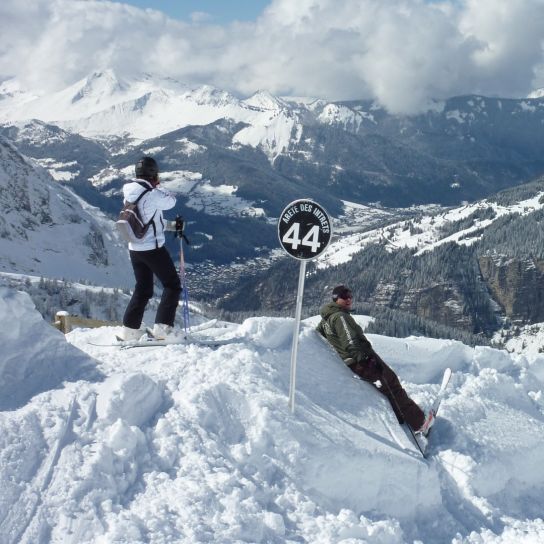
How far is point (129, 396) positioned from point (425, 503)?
14.6 feet

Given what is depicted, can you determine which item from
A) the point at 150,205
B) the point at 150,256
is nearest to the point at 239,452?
the point at 150,256

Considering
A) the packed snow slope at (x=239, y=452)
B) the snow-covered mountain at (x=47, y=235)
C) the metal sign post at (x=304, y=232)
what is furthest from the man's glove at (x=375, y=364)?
the snow-covered mountain at (x=47, y=235)

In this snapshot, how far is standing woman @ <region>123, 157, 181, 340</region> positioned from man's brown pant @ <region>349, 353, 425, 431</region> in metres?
3.68

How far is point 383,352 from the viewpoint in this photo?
39.5 feet

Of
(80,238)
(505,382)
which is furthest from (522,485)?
(80,238)

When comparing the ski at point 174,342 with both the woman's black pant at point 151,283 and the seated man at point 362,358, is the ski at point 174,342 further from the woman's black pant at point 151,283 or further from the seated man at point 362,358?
the seated man at point 362,358

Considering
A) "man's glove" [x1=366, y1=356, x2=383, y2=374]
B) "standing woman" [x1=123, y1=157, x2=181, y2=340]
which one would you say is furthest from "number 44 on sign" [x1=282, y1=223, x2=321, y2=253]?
"man's glove" [x1=366, y1=356, x2=383, y2=374]

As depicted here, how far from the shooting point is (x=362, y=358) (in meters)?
10.4

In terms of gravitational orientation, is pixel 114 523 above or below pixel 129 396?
below

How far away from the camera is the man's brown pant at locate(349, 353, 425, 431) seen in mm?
9883

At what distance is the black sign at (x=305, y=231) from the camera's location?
9.34m

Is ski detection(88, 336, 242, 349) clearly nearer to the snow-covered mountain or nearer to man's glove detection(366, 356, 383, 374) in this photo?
man's glove detection(366, 356, 383, 374)

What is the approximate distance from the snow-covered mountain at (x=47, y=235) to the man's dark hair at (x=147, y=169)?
454 ft

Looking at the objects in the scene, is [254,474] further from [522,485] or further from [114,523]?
[522,485]
